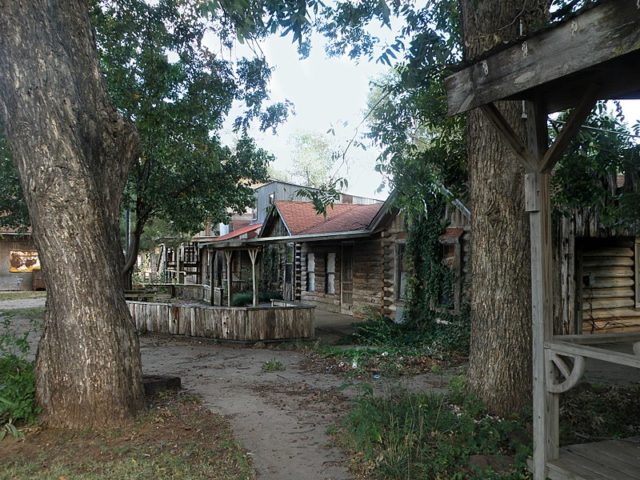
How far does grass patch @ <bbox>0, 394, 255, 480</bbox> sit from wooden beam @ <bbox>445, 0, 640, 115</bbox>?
12.1ft

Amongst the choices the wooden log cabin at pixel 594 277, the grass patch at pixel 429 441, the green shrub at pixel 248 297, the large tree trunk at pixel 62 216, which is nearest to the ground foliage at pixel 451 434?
the grass patch at pixel 429 441

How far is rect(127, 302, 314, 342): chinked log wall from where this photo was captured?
41.6 feet

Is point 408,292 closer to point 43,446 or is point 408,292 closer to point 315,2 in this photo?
point 315,2

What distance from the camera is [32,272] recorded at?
3278 cm

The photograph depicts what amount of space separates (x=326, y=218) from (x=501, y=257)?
1624 centimetres

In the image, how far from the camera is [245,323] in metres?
12.7

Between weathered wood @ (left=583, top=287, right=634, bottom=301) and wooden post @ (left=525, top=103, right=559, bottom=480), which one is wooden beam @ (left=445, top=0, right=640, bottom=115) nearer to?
wooden post @ (left=525, top=103, right=559, bottom=480)

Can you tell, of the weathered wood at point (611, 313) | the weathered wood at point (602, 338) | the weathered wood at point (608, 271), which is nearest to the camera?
the weathered wood at point (602, 338)

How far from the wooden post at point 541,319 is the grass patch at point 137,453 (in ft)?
7.93

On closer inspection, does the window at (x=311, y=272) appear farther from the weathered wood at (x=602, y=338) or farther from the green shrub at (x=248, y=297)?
the weathered wood at (x=602, y=338)

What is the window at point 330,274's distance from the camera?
68.4 ft

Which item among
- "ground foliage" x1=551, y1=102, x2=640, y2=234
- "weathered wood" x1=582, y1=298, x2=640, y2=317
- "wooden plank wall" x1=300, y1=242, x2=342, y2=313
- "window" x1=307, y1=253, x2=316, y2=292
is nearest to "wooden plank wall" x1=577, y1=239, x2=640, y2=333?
"weathered wood" x1=582, y1=298, x2=640, y2=317

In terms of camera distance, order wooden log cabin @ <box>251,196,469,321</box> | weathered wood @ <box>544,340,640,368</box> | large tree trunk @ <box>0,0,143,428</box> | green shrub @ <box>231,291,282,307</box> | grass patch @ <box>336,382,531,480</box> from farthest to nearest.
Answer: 1. green shrub @ <box>231,291,282,307</box>
2. wooden log cabin @ <box>251,196,469,321</box>
3. large tree trunk @ <box>0,0,143,428</box>
4. grass patch @ <box>336,382,531,480</box>
5. weathered wood @ <box>544,340,640,368</box>

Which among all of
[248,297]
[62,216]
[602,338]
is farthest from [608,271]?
[248,297]
